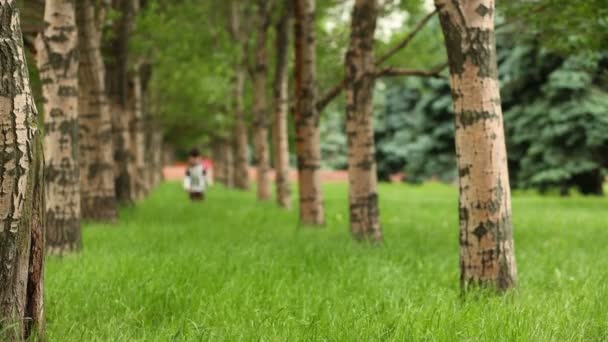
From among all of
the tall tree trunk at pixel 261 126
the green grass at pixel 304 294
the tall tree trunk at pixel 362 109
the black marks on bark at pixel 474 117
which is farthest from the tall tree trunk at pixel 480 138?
the tall tree trunk at pixel 261 126

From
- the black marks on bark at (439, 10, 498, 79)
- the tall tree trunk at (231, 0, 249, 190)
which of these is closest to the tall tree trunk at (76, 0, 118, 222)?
the black marks on bark at (439, 10, 498, 79)

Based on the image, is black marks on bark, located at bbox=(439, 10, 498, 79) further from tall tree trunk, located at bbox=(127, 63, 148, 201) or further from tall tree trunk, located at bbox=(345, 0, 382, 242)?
tall tree trunk, located at bbox=(127, 63, 148, 201)

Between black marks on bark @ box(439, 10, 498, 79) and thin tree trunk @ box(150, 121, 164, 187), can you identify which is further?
thin tree trunk @ box(150, 121, 164, 187)

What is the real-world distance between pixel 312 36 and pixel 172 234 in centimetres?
464

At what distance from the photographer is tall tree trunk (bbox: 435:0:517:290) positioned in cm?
505

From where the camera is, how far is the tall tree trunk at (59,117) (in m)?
7.42

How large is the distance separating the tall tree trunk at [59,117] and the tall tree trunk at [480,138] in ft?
14.9

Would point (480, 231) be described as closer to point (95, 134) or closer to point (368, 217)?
point (368, 217)

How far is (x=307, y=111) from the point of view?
11594 millimetres

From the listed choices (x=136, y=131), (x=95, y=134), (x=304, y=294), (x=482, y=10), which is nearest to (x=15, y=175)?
(x=304, y=294)

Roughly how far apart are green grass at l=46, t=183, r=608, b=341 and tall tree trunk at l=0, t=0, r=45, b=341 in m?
0.54

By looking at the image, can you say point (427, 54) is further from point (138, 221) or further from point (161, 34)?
point (138, 221)

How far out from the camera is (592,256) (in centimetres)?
800

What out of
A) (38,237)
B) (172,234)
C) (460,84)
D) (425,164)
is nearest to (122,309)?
(38,237)
